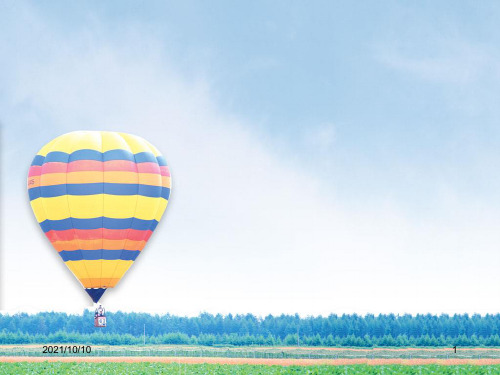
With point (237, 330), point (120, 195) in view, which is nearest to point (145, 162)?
point (120, 195)

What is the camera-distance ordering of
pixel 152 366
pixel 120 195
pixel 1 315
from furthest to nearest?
pixel 1 315 < pixel 152 366 < pixel 120 195

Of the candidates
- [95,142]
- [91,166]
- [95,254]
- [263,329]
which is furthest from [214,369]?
[263,329]

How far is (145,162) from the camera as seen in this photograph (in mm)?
44938

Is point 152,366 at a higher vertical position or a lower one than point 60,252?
lower

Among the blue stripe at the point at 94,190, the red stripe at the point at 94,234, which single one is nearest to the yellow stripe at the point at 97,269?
the red stripe at the point at 94,234

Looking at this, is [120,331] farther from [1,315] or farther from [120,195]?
[120,195]

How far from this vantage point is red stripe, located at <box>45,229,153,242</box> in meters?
43.4

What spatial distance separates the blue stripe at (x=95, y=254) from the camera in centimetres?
4381

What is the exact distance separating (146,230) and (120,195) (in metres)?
3.22

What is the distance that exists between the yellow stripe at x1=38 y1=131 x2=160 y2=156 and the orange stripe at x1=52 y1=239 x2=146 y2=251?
5.17 metres

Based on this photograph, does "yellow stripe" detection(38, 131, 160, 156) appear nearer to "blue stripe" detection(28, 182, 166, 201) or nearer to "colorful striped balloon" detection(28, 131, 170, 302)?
"colorful striped balloon" detection(28, 131, 170, 302)

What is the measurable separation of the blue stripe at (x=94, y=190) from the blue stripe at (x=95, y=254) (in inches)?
133

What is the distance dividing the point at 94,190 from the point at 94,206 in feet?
2.92

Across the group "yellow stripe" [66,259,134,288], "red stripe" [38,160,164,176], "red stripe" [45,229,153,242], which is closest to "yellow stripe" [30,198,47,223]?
"red stripe" [45,229,153,242]
